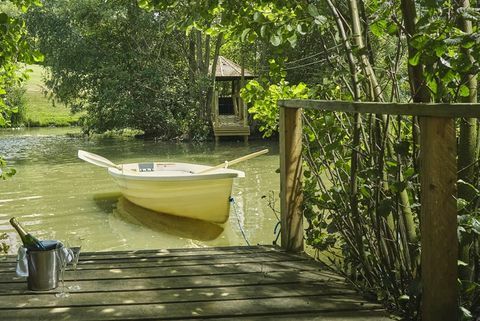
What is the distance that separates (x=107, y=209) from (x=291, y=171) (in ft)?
23.9

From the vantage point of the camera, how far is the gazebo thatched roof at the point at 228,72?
2544 centimetres

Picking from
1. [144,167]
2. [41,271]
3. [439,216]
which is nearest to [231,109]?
[144,167]

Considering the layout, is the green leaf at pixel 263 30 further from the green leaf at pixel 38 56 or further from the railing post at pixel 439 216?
the green leaf at pixel 38 56

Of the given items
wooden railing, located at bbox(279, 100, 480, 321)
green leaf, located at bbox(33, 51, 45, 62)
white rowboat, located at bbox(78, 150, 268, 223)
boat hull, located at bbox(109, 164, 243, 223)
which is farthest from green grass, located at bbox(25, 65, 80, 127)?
wooden railing, located at bbox(279, 100, 480, 321)

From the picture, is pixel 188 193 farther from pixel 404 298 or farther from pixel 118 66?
pixel 118 66

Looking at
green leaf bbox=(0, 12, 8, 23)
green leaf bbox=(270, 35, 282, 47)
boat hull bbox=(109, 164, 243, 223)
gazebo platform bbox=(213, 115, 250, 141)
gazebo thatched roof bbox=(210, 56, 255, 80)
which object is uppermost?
gazebo thatched roof bbox=(210, 56, 255, 80)

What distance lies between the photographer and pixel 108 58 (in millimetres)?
26734

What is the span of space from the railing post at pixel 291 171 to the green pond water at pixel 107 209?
36.8 inches

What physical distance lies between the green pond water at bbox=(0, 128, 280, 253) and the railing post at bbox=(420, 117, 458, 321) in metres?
2.10

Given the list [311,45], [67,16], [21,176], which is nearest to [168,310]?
[21,176]

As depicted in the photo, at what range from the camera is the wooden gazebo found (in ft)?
78.9

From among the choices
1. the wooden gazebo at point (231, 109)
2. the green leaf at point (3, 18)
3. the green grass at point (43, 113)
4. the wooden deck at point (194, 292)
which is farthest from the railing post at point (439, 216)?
the green grass at point (43, 113)

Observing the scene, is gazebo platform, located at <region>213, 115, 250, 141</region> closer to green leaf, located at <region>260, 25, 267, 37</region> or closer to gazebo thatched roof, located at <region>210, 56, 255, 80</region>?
gazebo thatched roof, located at <region>210, 56, 255, 80</region>

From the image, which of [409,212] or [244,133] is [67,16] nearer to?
[244,133]
